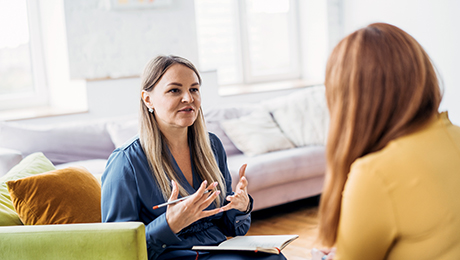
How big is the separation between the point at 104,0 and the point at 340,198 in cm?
386

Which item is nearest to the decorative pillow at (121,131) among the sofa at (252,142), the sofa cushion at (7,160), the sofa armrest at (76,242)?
the sofa at (252,142)

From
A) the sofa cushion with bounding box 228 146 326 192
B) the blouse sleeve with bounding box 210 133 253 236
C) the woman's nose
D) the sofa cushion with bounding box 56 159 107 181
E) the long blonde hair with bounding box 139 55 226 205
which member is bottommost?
the sofa cushion with bounding box 228 146 326 192

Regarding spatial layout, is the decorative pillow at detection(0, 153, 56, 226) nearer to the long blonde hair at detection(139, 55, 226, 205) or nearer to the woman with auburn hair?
the long blonde hair at detection(139, 55, 226, 205)

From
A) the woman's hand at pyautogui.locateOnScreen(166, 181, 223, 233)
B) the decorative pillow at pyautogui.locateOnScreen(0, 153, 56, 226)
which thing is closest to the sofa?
the decorative pillow at pyautogui.locateOnScreen(0, 153, 56, 226)

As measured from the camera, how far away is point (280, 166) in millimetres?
3113

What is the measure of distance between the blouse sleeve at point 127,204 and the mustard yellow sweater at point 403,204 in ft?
2.14

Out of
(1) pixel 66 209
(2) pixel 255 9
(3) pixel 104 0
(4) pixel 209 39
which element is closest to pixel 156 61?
(1) pixel 66 209

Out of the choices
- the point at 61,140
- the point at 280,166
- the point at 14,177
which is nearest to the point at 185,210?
the point at 14,177

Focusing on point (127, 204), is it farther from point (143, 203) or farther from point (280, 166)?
point (280, 166)

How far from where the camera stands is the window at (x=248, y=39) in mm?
5254

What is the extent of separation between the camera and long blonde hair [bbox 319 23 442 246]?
0.85 m

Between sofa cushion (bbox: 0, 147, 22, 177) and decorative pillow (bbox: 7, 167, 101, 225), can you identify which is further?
sofa cushion (bbox: 0, 147, 22, 177)

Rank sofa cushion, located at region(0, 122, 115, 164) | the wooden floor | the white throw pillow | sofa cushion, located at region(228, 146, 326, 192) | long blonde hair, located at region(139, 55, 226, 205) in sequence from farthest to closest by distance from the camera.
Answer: the white throw pillow → sofa cushion, located at region(228, 146, 326, 192) → sofa cushion, located at region(0, 122, 115, 164) → the wooden floor → long blonde hair, located at region(139, 55, 226, 205)

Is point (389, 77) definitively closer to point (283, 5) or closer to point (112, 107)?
point (112, 107)
